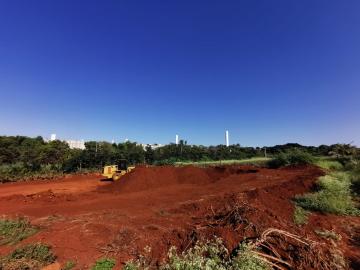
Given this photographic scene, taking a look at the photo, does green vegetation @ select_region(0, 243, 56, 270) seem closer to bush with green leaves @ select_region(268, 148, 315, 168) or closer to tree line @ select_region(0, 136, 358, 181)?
bush with green leaves @ select_region(268, 148, 315, 168)

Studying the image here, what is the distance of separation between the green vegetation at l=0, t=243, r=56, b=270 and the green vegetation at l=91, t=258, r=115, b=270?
0.84 m

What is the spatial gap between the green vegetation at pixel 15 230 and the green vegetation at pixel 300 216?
20.5 ft

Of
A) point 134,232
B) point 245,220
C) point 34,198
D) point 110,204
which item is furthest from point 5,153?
point 245,220

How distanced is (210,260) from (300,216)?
367 centimetres

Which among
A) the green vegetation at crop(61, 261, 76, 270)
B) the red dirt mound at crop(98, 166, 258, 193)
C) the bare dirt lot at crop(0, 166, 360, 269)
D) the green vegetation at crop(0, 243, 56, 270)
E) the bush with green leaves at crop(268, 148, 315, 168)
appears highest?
the bush with green leaves at crop(268, 148, 315, 168)

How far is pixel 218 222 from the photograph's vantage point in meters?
6.04

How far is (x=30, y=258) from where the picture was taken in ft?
15.8

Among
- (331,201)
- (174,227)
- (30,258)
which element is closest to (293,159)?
(331,201)

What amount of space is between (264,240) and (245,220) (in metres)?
0.95

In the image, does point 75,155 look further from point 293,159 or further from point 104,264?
point 104,264

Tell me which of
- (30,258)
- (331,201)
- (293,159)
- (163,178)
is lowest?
(30,258)

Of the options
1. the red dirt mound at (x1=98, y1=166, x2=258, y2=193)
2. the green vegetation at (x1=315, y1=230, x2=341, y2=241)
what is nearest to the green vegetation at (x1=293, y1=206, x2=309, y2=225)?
the green vegetation at (x1=315, y1=230, x2=341, y2=241)

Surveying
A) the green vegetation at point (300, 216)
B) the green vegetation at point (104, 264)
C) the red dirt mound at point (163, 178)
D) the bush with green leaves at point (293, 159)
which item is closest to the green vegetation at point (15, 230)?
the green vegetation at point (104, 264)

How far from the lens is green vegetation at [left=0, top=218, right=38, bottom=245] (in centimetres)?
612
